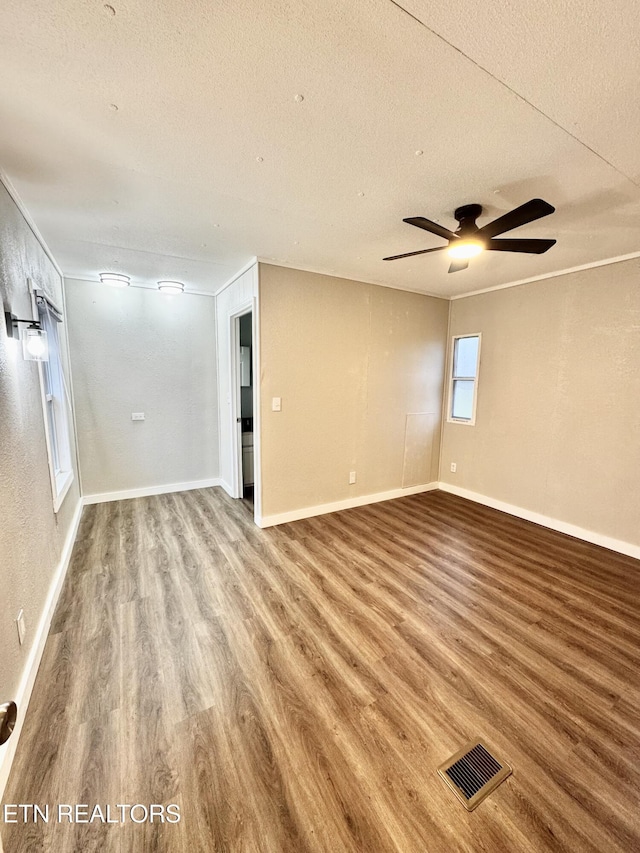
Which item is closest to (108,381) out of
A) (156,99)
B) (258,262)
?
(258,262)

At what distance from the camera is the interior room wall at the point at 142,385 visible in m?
3.93

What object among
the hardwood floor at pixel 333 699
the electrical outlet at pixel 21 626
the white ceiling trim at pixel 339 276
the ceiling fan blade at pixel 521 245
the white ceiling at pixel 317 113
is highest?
the white ceiling at pixel 317 113

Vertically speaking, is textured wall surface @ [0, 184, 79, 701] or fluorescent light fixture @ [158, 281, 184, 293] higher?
fluorescent light fixture @ [158, 281, 184, 293]

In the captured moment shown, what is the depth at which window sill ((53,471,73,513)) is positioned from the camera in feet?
8.35

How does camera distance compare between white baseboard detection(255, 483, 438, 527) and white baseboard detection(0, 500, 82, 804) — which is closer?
white baseboard detection(0, 500, 82, 804)

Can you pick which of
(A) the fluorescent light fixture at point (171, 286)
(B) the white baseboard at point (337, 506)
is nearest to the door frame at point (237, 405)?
(B) the white baseboard at point (337, 506)

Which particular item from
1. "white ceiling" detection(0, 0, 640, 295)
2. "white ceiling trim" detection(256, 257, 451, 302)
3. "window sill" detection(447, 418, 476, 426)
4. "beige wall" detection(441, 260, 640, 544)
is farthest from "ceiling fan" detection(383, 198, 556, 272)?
"window sill" detection(447, 418, 476, 426)

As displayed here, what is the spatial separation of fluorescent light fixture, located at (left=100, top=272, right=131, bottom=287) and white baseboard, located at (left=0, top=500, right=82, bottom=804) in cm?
269

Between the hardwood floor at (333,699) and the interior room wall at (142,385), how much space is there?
1414 millimetres

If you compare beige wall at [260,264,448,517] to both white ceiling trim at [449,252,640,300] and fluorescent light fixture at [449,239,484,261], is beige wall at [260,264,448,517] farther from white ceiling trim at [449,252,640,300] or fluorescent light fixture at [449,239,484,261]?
fluorescent light fixture at [449,239,484,261]

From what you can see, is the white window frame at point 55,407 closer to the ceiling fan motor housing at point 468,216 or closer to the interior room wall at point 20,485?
the interior room wall at point 20,485

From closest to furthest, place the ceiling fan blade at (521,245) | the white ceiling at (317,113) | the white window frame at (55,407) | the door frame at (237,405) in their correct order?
the white ceiling at (317,113), the ceiling fan blade at (521,245), the white window frame at (55,407), the door frame at (237,405)

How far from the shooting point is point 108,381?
404 centimetres

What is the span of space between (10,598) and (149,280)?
3.52 metres
